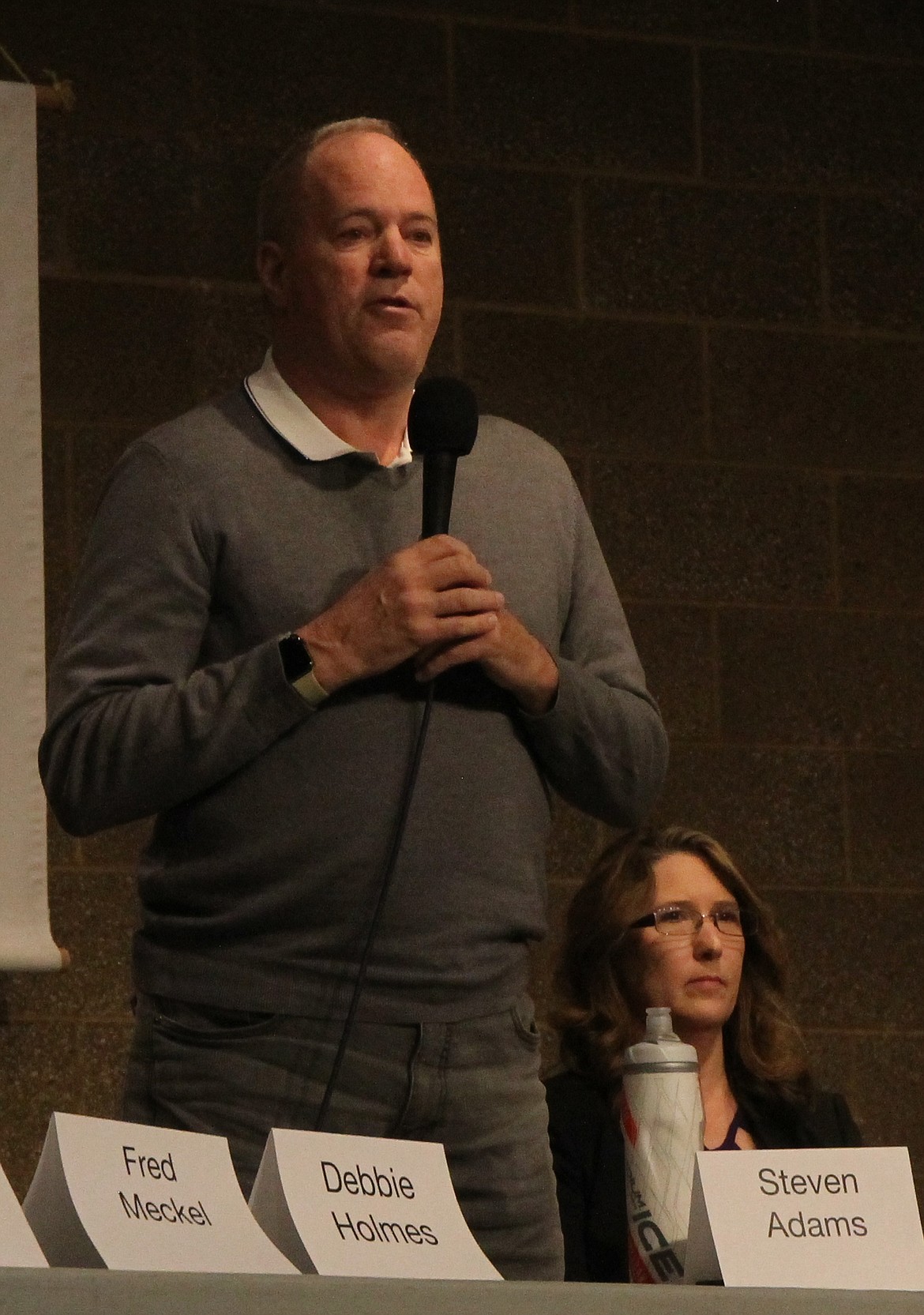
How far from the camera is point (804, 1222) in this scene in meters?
1.25

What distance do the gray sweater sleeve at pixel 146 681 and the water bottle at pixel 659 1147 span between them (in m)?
0.48

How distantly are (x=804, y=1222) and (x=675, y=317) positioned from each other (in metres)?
2.87

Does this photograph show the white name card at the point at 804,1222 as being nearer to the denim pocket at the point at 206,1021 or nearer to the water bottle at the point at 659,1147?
the water bottle at the point at 659,1147

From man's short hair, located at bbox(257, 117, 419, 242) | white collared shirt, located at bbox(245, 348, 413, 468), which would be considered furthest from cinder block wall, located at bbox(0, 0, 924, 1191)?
white collared shirt, located at bbox(245, 348, 413, 468)

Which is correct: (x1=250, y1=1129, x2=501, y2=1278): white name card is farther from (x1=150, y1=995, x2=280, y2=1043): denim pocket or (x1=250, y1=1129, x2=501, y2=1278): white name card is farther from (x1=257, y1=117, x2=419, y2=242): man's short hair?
(x1=257, y1=117, x2=419, y2=242): man's short hair

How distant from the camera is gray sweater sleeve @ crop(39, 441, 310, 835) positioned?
1.74m

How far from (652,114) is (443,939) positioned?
8.43 ft

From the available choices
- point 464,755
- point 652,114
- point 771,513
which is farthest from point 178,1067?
point 652,114

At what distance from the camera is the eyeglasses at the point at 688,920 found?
3156mm

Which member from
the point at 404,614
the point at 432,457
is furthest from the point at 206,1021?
the point at 432,457

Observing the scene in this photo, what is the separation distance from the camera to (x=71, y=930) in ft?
11.5

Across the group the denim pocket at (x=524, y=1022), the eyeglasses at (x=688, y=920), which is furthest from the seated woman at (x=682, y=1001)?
the denim pocket at (x=524, y=1022)

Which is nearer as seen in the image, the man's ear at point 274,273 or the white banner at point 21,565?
the man's ear at point 274,273

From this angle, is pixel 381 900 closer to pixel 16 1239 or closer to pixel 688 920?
pixel 16 1239
